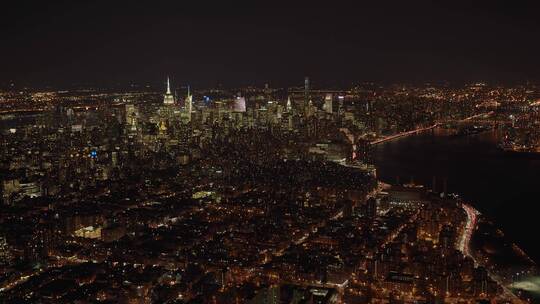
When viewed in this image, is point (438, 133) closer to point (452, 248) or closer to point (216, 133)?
point (216, 133)

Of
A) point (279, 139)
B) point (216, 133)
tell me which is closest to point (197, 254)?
point (279, 139)

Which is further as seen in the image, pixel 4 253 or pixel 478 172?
pixel 478 172

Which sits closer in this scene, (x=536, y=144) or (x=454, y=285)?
(x=454, y=285)

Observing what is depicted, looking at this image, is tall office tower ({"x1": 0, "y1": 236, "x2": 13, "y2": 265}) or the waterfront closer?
tall office tower ({"x1": 0, "y1": 236, "x2": 13, "y2": 265})

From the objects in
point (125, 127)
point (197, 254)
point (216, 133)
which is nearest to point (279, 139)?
point (216, 133)

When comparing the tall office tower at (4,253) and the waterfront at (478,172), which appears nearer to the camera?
the tall office tower at (4,253)

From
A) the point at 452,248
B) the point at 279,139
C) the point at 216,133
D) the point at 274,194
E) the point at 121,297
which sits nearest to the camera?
the point at 121,297

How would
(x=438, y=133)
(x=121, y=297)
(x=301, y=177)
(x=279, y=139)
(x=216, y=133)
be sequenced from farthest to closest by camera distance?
(x=438, y=133) < (x=216, y=133) < (x=279, y=139) < (x=301, y=177) < (x=121, y=297)
